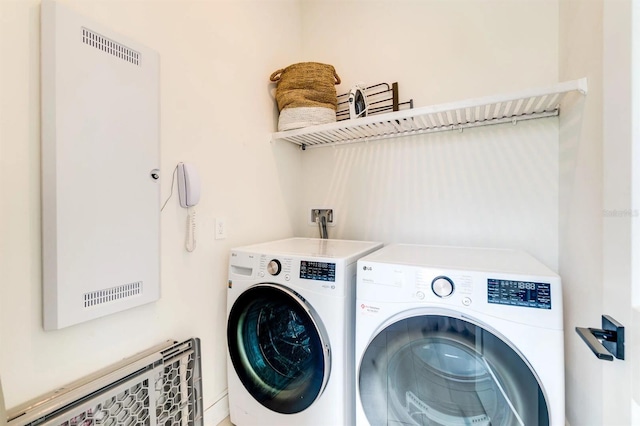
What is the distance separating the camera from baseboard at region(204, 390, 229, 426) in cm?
130

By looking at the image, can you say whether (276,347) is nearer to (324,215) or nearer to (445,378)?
(445,378)

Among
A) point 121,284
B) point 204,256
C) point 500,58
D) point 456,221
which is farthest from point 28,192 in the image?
point 500,58

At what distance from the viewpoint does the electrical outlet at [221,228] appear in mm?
1359

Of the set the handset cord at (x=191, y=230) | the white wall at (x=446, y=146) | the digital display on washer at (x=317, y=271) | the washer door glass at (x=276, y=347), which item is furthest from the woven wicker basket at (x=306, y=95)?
the washer door glass at (x=276, y=347)

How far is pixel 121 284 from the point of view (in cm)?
94

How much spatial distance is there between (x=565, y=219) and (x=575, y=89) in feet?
1.85

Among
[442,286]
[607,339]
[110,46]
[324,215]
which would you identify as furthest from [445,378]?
[110,46]

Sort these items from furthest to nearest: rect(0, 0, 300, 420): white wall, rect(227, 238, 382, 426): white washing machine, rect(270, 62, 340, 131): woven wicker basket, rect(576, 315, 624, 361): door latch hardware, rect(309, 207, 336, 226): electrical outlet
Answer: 1. rect(309, 207, 336, 226): electrical outlet
2. rect(270, 62, 340, 131): woven wicker basket
3. rect(227, 238, 382, 426): white washing machine
4. rect(0, 0, 300, 420): white wall
5. rect(576, 315, 624, 361): door latch hardware

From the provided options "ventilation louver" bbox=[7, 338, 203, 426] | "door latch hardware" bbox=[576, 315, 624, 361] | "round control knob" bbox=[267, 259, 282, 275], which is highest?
"round control knob" bbox=[267, 259, 282, 275]

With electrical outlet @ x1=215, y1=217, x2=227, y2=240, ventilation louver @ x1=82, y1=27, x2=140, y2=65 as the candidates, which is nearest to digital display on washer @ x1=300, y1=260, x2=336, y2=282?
electrical outlet @ x1=215, y1=217, x2=227, y2=240

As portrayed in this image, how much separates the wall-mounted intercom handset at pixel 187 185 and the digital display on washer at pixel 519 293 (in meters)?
1.18

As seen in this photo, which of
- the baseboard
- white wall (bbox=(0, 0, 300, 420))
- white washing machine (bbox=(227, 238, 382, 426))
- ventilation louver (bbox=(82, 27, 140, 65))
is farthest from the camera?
the baseboard

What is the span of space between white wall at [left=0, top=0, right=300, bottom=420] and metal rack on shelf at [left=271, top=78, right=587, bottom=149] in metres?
0.38

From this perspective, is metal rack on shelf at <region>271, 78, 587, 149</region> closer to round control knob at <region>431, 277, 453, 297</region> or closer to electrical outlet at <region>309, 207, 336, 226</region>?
electrical outlet at <region>309, 207, 336, 226</region>
